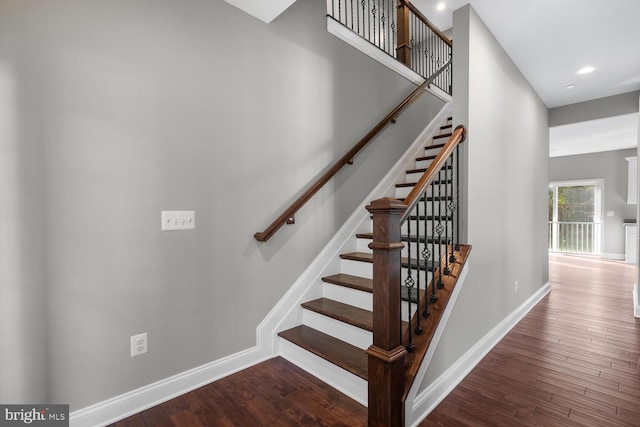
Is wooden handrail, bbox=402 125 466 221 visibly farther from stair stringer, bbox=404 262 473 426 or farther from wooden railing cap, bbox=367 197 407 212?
stair stringer, bbox=404 262 473 426

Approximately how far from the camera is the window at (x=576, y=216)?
764 centimetres

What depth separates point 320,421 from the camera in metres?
1.63

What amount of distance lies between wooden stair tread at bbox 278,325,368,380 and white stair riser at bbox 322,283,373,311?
31 centimetres

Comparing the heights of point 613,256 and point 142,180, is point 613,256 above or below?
below

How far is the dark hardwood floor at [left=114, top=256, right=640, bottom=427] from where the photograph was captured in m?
1.66

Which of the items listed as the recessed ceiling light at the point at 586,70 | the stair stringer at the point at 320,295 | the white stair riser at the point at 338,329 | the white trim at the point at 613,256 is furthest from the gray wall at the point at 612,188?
the white stair riser at the point at 338,329

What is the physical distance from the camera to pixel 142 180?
1.73m

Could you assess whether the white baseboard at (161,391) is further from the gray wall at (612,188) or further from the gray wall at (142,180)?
the gray wall at (612,188)

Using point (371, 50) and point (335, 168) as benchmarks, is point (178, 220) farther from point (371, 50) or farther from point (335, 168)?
point (371, 50)

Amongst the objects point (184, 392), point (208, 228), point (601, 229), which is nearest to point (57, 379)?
point (184, 392)

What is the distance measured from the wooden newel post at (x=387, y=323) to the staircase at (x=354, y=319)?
0.12m

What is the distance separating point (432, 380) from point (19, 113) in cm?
252

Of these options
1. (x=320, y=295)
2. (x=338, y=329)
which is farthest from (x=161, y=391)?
(x=320, y=295)

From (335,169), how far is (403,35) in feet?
7.24
